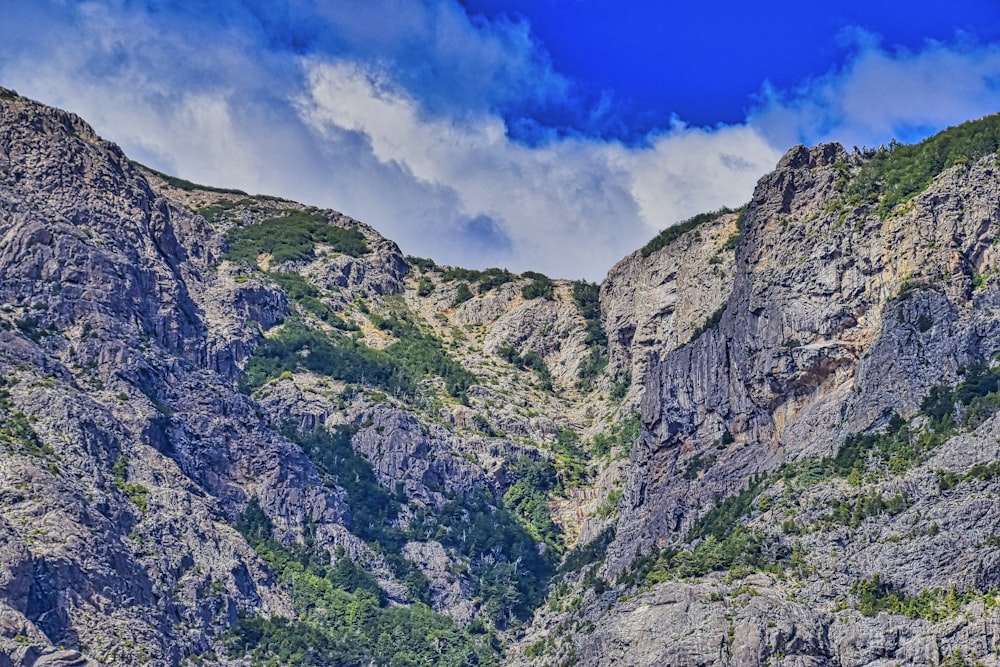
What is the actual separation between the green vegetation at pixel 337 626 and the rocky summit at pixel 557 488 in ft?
1.03

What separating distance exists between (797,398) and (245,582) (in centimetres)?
5573

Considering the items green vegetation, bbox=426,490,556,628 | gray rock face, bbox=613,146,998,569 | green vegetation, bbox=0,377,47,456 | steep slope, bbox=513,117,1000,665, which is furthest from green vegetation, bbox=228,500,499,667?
green vegetation, bbox=0,377,47,456

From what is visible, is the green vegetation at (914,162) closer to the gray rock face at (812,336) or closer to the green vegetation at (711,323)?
the gray rock face at (812,336)

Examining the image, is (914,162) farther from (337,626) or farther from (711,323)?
(337,626)

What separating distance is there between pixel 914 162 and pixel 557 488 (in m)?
59.6

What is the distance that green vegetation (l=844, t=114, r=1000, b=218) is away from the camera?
161000 mm

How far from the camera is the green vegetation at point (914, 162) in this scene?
528 feet

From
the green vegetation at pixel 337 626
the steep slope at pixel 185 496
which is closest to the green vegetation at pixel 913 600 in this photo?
the green vegetation at pixel 337 626

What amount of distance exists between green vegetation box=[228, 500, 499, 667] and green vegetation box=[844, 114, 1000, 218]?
195 feet

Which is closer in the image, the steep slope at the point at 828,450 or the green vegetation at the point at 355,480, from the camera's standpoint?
the steep slope at the point at 828,450

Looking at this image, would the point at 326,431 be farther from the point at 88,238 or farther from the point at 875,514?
the point at 875,514

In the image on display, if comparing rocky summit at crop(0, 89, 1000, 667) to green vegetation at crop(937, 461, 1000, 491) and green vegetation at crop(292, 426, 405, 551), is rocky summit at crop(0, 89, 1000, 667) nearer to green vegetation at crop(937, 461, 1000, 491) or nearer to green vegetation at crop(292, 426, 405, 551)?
green vegetation at crop(937, 461, 1000, 491)

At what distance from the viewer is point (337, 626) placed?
16562 cm

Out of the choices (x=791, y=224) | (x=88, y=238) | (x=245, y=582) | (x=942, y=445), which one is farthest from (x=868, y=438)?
(x=88, y=238)
